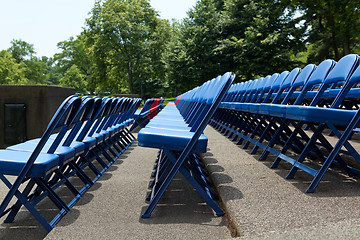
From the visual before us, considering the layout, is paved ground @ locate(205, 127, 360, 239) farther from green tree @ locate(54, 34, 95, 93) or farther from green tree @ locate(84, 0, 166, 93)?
green tree @ locate(54, 34, 95, 93)

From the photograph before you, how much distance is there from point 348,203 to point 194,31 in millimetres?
23500

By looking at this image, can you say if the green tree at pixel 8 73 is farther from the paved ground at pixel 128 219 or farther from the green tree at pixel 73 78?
the paved ground at pixel 128 219

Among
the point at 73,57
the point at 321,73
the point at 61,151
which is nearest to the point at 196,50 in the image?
the point at 321,73

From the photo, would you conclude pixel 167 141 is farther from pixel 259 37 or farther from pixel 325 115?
pixel 259 37

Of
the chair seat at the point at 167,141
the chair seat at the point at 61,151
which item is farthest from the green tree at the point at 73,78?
the chair seat at the point at 167,141

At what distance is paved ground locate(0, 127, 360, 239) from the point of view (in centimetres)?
166

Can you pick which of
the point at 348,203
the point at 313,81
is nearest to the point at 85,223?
the point at 348,203

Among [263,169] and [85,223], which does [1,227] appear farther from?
[263,169]

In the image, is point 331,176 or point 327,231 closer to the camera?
point 327,231

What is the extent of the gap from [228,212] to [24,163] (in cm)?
139

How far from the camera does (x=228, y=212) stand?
2010 millimetres

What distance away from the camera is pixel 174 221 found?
2.04 metres

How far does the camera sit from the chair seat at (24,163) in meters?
1.99

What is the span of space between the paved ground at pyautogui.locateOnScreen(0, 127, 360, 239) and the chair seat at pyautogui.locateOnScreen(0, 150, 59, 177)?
1.21 feet
